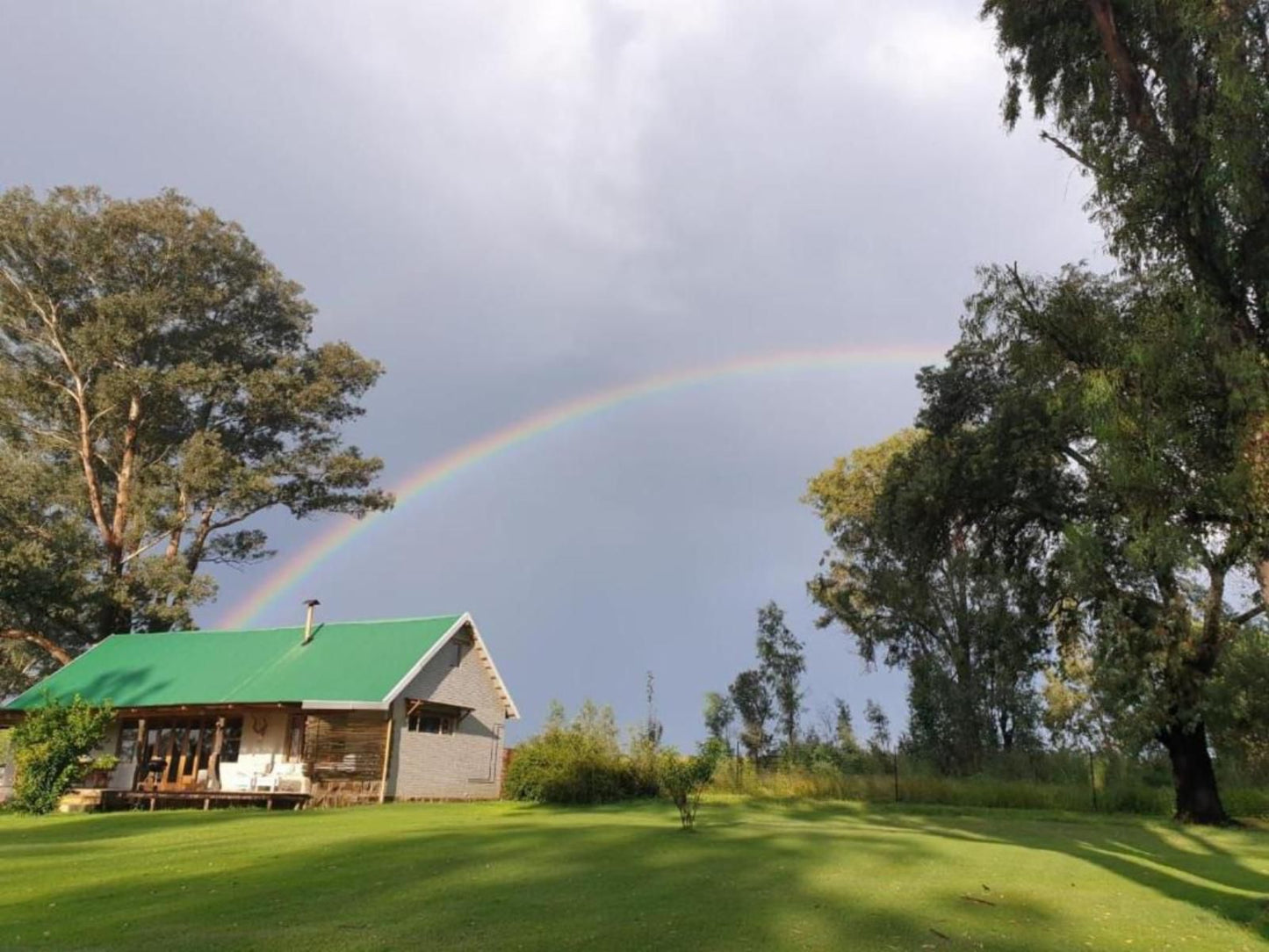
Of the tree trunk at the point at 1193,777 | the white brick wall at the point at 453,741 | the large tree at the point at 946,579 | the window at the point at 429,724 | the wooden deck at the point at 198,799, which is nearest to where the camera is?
the tree trunk at the point at 1193,777

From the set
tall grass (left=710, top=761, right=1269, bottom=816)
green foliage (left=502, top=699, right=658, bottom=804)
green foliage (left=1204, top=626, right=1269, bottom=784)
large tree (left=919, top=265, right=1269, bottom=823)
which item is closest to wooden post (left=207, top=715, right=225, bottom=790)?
green foliage (left=502, top=699, right=658, bottom=804)

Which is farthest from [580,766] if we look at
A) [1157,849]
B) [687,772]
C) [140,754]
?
[140,754]

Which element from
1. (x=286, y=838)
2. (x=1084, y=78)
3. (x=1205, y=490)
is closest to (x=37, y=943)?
(x=286, y=838)

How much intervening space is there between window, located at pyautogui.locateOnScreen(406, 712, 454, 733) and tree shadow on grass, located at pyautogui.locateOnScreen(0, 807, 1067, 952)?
42.9ft

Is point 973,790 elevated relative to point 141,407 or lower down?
lower down

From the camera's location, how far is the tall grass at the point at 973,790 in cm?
2189

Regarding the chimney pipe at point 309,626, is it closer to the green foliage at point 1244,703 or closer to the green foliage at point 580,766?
the green foliage at point 580,766

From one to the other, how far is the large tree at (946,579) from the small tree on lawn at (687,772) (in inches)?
359

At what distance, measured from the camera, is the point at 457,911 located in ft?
25.3

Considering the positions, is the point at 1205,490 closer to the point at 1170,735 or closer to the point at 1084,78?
the point at 1084,78

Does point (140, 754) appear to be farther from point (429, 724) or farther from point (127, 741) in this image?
point (429, 724)

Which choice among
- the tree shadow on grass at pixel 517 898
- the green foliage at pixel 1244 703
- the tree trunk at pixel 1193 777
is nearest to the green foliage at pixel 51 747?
the tree shadow on grass at pixel 517 898

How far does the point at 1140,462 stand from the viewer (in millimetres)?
10141

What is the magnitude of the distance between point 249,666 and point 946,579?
27.4 metres
